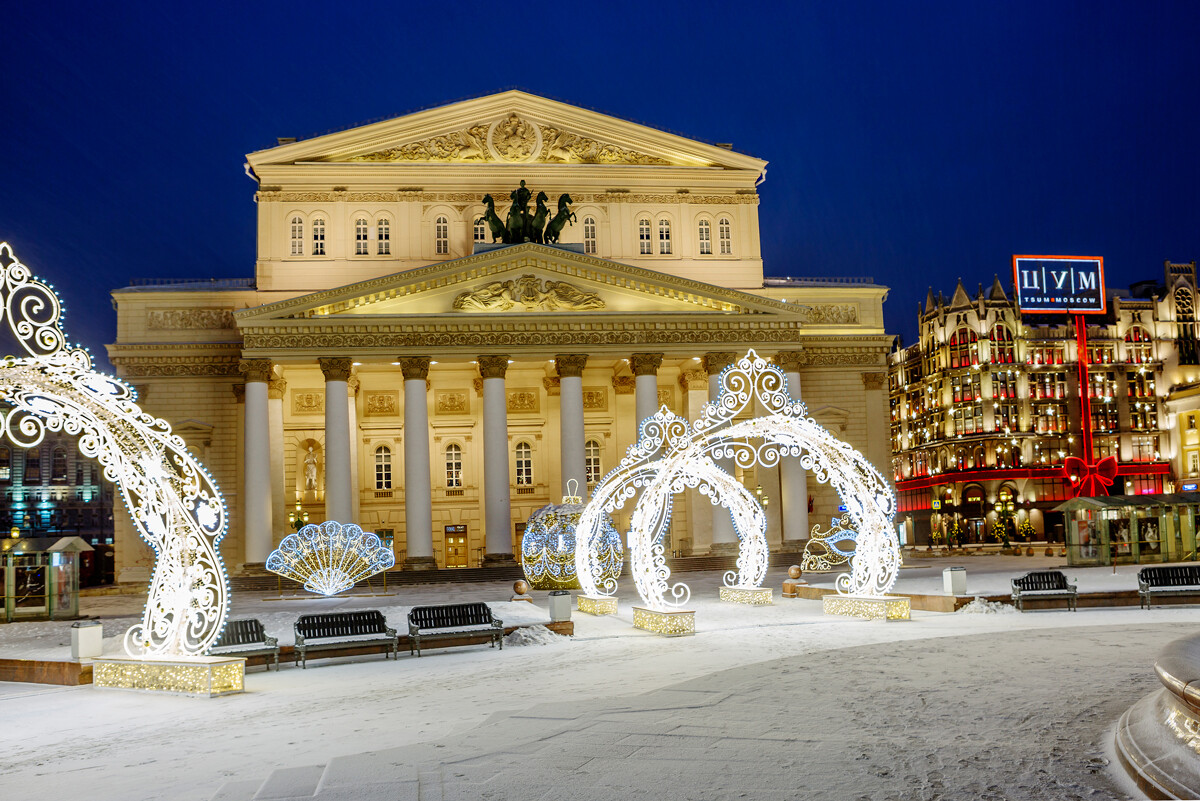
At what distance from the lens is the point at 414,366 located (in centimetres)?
4434

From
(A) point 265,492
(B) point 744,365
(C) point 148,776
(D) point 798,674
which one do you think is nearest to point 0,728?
(C) point 148,776

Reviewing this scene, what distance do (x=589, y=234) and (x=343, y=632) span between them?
34.5 metres

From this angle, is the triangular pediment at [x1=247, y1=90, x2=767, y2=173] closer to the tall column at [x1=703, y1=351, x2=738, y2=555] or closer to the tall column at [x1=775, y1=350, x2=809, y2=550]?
the tall column at [x1=703, y1=351, x2=738, y2=555]

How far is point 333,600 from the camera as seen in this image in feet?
111

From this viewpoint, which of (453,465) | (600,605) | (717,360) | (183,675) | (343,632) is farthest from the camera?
(453,465)

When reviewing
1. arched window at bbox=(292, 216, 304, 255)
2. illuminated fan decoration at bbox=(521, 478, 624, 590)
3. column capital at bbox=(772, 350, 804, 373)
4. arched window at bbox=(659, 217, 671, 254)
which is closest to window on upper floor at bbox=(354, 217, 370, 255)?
arched window at bbox=(292, 216, 304, 255)

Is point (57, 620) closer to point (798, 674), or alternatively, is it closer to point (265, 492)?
point (265, 492)

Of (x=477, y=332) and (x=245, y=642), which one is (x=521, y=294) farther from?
(x=245, y=642)

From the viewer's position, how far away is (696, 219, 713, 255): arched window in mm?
52906

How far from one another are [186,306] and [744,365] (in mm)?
33696

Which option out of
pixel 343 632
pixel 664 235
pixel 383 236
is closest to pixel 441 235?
pixel 383 236

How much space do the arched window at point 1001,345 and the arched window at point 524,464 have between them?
5241 cm

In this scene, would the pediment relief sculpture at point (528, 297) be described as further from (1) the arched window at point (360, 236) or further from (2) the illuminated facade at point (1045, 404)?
(2) the illuminated facade at point (1045, 404)

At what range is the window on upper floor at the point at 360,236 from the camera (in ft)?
166
